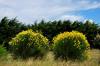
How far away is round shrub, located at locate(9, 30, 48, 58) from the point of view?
70.3 ft

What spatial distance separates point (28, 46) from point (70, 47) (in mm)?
2489

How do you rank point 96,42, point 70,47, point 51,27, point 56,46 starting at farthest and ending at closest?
point 51,27, point 96,42, point 56,46, point 70,47

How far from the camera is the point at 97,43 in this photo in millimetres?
39219

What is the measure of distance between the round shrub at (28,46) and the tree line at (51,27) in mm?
11666

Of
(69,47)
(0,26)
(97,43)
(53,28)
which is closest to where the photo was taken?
(69,47)

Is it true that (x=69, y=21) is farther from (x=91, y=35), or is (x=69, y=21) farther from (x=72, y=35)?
(x=72, y=35)

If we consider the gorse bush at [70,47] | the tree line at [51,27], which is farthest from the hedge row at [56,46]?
the tree line at [51,27]

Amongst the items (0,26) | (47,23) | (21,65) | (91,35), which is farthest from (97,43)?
(21,65)

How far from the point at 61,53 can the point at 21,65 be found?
6.30m

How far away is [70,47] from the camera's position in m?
20.9

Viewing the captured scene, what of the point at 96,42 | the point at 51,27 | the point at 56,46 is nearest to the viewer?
the point at 56,46

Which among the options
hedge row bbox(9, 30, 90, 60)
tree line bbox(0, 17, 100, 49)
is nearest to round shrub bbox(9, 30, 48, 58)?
hedge row bbox(9, 30, 90, 60)

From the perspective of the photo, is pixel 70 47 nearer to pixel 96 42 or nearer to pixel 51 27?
pixel 96 42

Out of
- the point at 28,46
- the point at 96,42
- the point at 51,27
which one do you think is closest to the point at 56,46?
the point at 28,46
